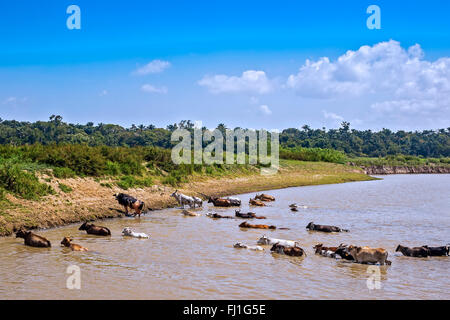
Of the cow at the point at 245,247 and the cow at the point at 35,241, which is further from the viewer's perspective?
the cow at the point at 245,247

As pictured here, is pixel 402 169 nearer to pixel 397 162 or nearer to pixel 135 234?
pixel 397 162

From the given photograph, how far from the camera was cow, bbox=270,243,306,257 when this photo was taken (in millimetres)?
13633

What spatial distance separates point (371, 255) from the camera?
1251 cm

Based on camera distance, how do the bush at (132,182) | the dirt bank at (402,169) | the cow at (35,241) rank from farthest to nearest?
the dirt bank at (402,169) < the bush at (132,182) < the cow at (35,241)

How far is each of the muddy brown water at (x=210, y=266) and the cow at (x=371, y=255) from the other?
0.90 ft

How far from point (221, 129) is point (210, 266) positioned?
355 ft

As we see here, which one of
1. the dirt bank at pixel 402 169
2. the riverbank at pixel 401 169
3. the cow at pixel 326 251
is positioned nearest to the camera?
the cow at pixel 326 251

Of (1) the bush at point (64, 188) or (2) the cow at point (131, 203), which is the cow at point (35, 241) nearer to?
(1) the bush at point (64, 188)

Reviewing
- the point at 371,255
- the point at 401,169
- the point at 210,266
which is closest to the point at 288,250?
the point at 371,255

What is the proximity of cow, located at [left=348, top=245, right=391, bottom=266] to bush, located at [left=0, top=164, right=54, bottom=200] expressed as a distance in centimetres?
1347

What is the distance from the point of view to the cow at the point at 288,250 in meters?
13.6

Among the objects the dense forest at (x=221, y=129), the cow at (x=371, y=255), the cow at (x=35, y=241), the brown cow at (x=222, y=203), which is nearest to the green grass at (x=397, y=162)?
the dense forest at (x=221, y=129)
